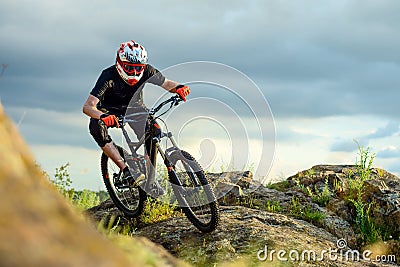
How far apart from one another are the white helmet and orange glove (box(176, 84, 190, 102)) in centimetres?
61

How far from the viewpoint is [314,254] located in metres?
6.74

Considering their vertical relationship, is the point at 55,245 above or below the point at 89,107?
below

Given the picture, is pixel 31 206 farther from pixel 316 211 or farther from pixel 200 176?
pixel 316 211

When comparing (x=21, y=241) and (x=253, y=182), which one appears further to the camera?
(x=253, y=182)

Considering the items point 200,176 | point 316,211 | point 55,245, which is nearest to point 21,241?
point 55,245

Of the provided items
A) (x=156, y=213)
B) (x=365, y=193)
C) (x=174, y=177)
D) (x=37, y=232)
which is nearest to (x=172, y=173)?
(x=174, y=177)

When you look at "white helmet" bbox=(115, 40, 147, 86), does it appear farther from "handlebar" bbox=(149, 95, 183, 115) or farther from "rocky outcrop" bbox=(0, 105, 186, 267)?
"rocky outcrop" bbox=(0, 105, 186, 267)

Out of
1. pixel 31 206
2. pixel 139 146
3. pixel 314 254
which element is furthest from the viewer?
pixel 139 146

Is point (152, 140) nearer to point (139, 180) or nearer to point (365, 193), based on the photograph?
point (139, 180)

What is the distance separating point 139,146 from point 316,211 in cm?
A: 315

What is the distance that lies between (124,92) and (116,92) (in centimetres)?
12

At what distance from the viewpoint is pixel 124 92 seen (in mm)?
7941

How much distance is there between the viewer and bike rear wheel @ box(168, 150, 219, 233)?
272 inches

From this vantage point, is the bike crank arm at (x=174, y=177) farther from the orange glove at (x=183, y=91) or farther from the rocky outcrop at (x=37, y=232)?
the rocky outcrop at (x=37, y=232)
